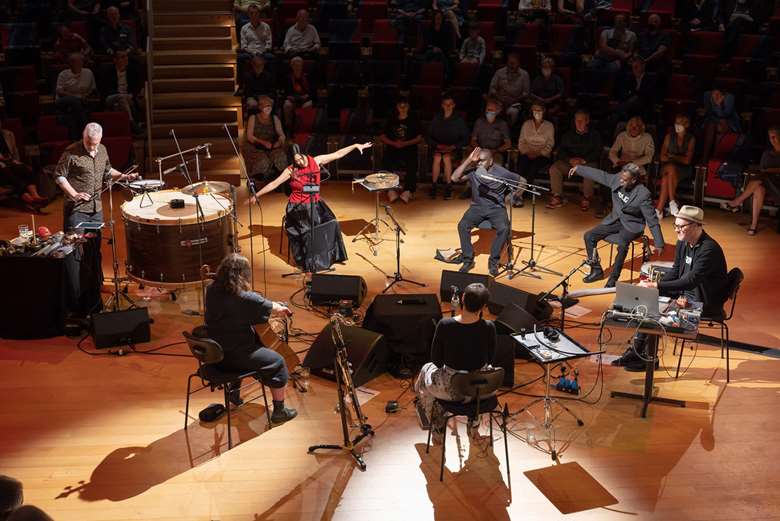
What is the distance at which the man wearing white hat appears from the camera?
7.08m

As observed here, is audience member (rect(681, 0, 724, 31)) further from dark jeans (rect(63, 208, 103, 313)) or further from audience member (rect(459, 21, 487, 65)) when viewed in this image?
dark jeans (rect(63, 208, 103, 313))

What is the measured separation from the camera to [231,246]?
812 centimetres

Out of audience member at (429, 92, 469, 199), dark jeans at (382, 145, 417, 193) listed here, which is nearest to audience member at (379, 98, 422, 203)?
dark jeans at (382, 145, 417, 193)

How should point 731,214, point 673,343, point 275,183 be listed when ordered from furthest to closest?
point 731,214 < point 275,183 < point 673,343

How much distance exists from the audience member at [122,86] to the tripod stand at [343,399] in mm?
7488

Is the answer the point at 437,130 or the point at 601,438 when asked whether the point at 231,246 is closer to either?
the point at 601,438

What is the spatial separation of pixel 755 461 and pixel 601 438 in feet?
3.30

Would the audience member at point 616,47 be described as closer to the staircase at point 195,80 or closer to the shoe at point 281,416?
the staircase at point 195,80

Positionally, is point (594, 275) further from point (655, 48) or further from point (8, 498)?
point (8, 498)

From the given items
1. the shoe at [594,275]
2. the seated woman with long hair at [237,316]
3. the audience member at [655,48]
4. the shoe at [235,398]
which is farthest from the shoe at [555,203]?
the seated woman with long hair at [237,316]

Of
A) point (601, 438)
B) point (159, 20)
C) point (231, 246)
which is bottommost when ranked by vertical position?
point (601, 438)

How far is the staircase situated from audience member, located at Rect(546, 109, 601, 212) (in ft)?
13.5

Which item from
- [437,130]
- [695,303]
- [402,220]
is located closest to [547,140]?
[437,130]

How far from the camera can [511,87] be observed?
12.5 metres
